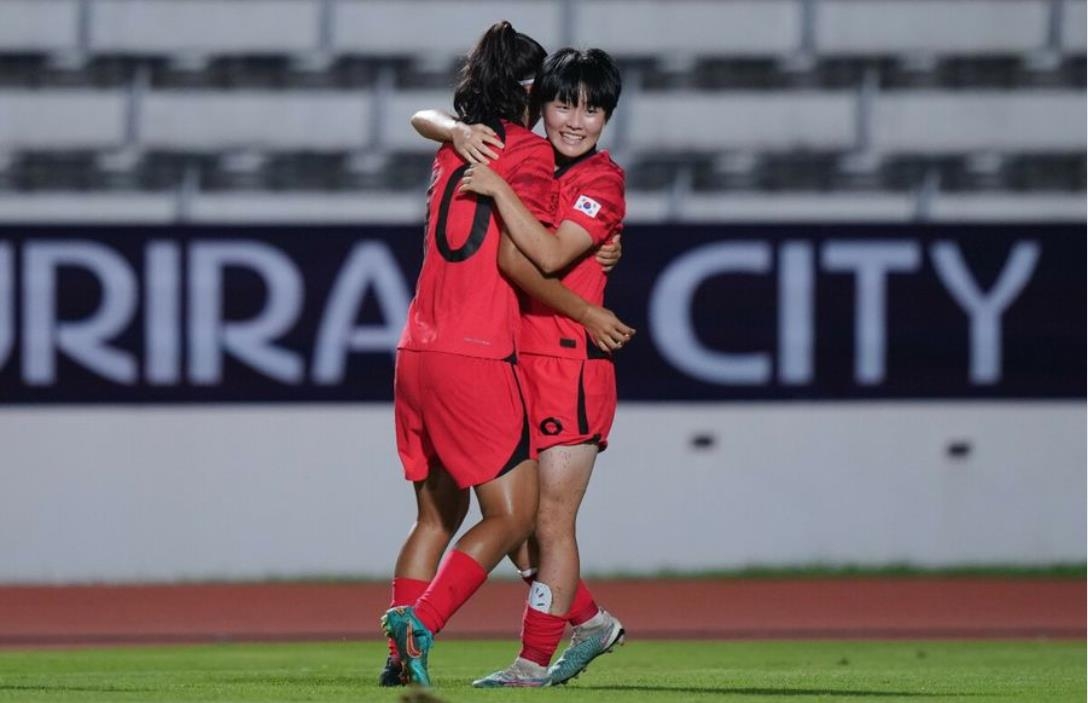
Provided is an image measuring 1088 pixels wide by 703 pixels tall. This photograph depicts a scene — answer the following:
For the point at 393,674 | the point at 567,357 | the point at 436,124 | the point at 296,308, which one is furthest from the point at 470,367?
the point at 296,308

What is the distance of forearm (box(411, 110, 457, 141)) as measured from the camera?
5.68m

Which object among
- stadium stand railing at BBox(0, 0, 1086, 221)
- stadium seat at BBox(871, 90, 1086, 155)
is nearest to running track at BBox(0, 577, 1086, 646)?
stadium stand railing at BBox(0, 0, 1086, 221)

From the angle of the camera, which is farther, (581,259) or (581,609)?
(581,609)

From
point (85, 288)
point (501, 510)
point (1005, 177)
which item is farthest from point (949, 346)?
point (501, 510)

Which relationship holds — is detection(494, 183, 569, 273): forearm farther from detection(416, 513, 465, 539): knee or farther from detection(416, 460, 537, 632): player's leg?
detection(416, 513, 465, 539): knee

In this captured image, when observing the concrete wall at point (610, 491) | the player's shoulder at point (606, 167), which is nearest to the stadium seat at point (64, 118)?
the concrete wall at point (610, 491)

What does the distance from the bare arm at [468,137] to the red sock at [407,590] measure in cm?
115

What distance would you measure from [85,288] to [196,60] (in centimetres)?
284

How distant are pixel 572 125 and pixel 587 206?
0.79ft

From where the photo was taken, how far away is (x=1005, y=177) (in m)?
13.3

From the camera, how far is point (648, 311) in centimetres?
1209

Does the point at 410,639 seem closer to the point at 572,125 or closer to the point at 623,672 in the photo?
the point at 572,125

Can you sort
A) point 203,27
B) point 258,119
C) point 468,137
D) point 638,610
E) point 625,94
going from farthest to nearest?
point 203,27, point 258,119, point 625,94, point 638,610, point 468,137

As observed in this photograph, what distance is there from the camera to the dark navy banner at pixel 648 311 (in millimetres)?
12031
